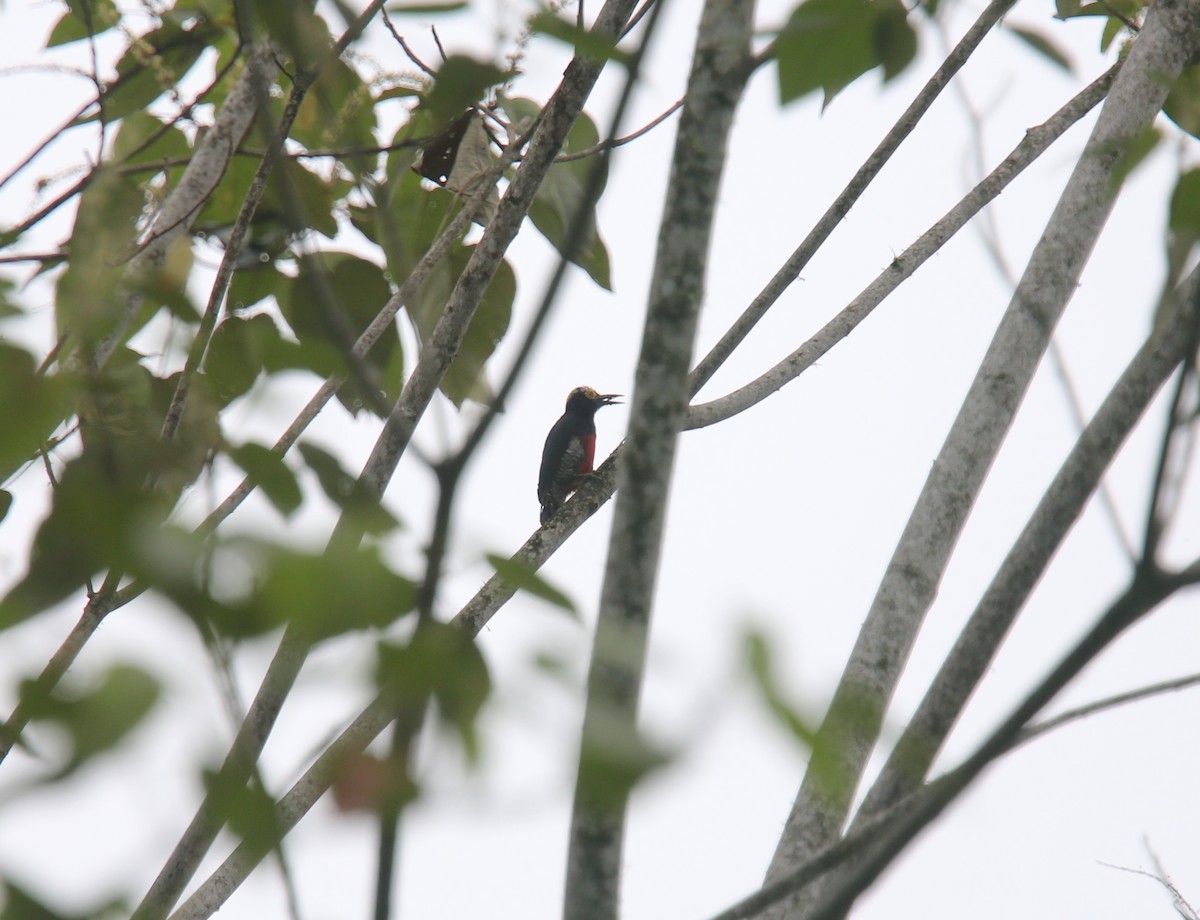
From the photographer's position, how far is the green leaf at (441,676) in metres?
0.72

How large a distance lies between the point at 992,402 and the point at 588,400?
7.75 metres

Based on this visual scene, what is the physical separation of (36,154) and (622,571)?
2.16m

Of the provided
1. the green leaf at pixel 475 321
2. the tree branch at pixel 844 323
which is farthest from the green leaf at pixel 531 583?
the tree branch at pixel 844 323

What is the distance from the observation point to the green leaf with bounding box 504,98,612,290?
9.02ft

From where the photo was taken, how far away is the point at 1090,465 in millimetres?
1332

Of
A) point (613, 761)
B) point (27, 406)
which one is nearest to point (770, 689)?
point (613, 761)

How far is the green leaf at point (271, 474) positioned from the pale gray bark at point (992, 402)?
0.99m

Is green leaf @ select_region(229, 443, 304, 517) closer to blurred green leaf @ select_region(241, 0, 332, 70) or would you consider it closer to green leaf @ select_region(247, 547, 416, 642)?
green leaf @ select_region(247, 547, 416, 642)

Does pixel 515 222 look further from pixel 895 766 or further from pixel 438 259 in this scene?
pixel 895 766

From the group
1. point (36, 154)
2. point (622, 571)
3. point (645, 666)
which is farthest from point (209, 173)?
point (645, 666)

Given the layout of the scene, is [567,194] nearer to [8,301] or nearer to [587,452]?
[8,301]

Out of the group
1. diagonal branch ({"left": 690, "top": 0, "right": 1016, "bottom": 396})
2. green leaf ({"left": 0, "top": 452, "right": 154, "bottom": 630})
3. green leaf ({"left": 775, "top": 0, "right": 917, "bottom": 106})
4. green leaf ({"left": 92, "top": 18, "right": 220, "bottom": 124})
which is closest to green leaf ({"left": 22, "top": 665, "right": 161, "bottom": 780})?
green leaf ({"left": 0, "top": 452, "right": 154, "bottom": 630})

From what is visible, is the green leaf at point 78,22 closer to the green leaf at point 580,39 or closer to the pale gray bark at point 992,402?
the pale gray bark at point 992,402

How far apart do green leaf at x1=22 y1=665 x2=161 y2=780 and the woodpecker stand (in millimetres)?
8341
